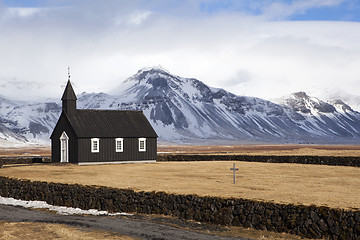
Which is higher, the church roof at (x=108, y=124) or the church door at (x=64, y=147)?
the church roof at (x=108, y=124)

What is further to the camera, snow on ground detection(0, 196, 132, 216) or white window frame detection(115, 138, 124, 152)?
white window frame detection(115, 138, 124, 152)

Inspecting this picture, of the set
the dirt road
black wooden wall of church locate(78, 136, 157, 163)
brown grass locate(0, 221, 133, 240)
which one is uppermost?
black wooden wall of church locate(78, 136, 157, 163)

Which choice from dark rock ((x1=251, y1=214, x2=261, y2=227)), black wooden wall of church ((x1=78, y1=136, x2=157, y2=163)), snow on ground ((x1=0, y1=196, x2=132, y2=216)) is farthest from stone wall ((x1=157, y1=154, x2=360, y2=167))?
dark rock ((x1=251, y1=214, x2=261, y2=227))

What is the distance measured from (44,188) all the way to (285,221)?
57.7 ft

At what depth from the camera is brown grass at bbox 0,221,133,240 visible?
67.7ft

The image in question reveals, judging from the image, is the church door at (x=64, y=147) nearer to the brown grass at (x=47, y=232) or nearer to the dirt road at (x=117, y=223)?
the dirt road at (x=117, y=223)

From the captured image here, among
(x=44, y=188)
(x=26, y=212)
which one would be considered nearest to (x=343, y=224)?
(x=26, y=212)

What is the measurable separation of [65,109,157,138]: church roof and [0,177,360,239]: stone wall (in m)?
26.9

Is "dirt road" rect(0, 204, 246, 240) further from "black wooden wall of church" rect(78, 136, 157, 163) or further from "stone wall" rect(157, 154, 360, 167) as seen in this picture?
"stone wall" rect(157, 154, 360, 167)

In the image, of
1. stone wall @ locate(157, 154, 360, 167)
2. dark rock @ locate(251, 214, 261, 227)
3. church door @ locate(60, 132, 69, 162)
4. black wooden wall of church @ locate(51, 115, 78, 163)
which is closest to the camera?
dark rock @ locate(251, 214, 261, 227)

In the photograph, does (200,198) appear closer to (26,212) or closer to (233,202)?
(233,202)

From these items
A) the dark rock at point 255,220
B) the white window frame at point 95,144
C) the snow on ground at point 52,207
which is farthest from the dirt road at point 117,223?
the white window frame at point 95,144

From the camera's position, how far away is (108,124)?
62.7 meters

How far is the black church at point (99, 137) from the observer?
194ft
